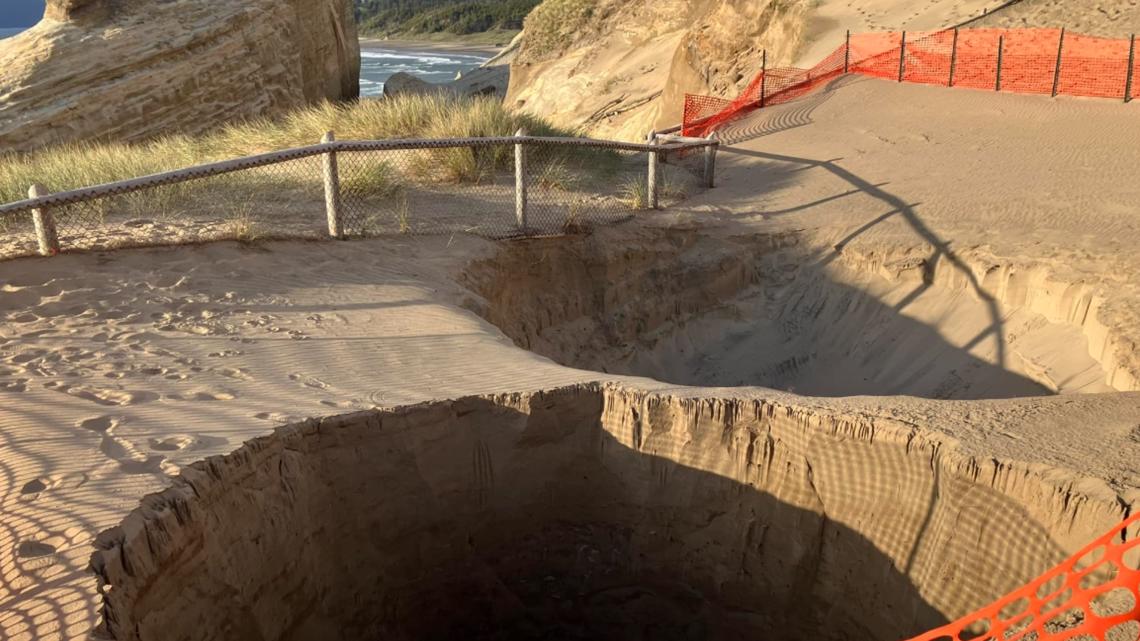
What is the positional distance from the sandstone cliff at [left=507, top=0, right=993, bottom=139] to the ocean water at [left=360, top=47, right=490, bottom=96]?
21157 millimetres

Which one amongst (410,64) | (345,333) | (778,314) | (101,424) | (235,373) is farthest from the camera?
(410,64)

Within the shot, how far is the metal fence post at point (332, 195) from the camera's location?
7.24 metres

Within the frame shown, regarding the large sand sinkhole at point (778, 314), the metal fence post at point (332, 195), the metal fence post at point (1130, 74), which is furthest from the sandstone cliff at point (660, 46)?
the metal fence post at point (332, 195)

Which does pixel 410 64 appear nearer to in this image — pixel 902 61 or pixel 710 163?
pixel 902 61

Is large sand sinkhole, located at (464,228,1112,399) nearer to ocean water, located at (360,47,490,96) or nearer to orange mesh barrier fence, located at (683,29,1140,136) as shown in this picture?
orange mesh barrier fence, located at (683,29,1140,136)

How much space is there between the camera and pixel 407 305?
6.32 meters

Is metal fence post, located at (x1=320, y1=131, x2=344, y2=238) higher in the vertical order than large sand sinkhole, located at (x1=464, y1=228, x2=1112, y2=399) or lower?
higher

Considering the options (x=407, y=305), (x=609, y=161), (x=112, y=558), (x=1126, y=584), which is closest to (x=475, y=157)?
(x=609, y=161)

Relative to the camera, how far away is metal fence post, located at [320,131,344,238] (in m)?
7.24

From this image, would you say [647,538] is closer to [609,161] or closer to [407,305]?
[407,305]

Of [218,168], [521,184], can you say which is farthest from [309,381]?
[521,184]

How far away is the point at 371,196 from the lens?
8.90 m

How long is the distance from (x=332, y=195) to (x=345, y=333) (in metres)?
2.09

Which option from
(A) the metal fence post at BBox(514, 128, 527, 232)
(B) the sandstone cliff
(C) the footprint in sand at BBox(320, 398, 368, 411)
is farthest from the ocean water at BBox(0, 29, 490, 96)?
(C) the footprint in sand at BBox(320, 398, 368, 411)
